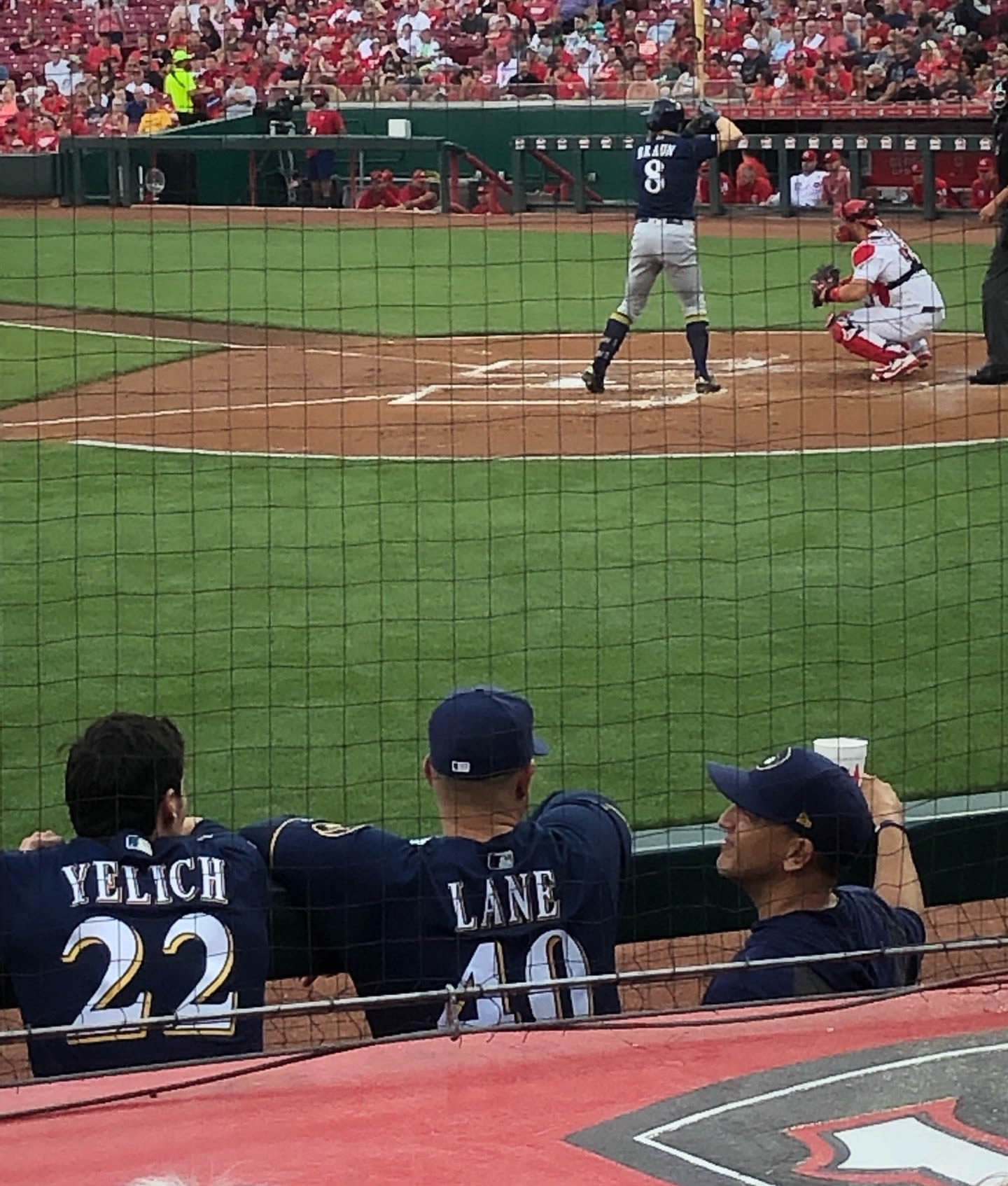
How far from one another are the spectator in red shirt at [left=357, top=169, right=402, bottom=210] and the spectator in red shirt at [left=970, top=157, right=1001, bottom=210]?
16.4ft

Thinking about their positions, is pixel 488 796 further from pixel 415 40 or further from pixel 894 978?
pixel 415 40

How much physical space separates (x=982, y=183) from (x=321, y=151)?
687 cm

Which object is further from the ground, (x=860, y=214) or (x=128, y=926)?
(x=860, y=214)

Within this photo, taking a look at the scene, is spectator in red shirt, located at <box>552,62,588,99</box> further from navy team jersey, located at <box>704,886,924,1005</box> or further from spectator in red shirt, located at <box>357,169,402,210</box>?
navy team jersey, located at <box>704,886,924,1005</box>

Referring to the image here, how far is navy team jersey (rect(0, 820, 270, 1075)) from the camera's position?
3.57 m

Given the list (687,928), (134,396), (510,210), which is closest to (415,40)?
(510,210)

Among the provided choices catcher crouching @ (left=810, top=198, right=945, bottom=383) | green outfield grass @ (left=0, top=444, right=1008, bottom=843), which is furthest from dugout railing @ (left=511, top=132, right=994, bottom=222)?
green outfield grass @ (left=0, top=444, right=1008, bottom=843)

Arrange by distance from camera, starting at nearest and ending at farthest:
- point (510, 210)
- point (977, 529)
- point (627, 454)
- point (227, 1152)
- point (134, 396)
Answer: point (227, 1152) → point (977, 529) → point (627, 454) → point (134, 396) → point (510, 210)

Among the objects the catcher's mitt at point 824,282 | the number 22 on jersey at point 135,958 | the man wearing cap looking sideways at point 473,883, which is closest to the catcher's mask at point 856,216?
the catcher's mitt at point 824,282

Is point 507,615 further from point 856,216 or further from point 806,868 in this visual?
point 856,216

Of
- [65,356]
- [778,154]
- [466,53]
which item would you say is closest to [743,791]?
[65,356]

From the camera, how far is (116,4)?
25.6 metres

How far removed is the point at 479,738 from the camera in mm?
3887

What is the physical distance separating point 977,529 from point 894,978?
17.9ft
